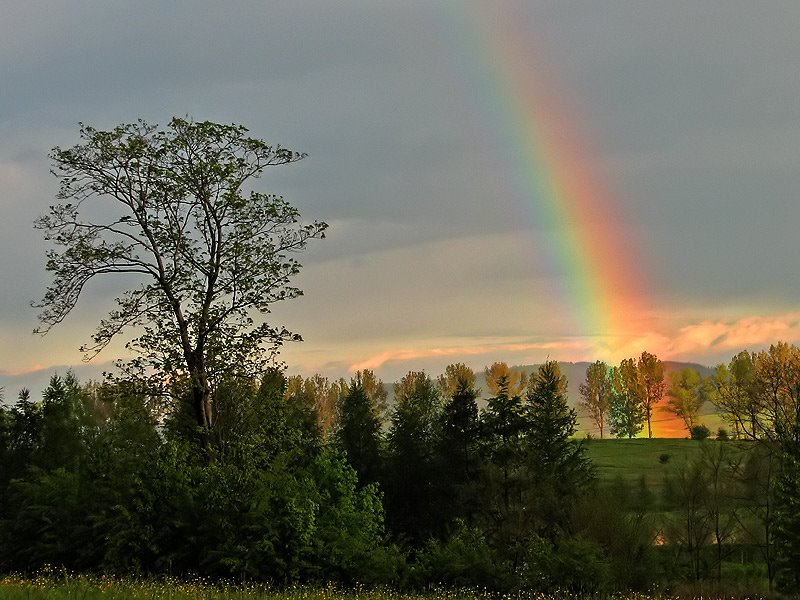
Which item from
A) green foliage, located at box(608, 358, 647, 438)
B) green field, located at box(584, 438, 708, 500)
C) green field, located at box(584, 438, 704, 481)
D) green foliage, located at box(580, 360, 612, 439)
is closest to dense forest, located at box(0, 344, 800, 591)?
green field, located at box(584, 438, 708, 500)

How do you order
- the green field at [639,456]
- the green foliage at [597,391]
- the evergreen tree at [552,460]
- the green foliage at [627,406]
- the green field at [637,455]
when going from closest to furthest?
the evergreen tree at [552,460]
the green field at [639,456]
the green field at [637,455]
the green foliage at [627,406]
the green foliage at [597,391]

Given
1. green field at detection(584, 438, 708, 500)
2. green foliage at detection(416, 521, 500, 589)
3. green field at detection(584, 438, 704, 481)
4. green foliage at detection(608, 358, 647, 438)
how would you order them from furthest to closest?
1. green foliage at detection(608, 358, 647, 438)
2. green field at detection(584, 438, 704, 481)
3. green field at detection(584, 438, 708, 500)
4. green foliage at detection(416, 521, 500, 589)

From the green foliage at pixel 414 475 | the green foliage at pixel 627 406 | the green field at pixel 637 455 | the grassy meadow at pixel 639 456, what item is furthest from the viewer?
the green foliage at pixel 627 406

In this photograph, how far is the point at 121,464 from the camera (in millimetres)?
28141

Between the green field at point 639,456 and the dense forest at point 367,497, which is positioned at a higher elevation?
the dense forest at point 367,497

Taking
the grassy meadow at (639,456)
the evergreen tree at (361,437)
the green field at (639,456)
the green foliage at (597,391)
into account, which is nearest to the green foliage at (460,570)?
the evergreen tree at (361,437)

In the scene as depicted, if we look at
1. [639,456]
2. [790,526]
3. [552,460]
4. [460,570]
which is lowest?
[639,456]

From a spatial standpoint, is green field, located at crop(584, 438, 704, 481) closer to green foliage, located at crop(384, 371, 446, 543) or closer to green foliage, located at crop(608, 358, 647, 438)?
green foliage, located at crop(608, 358, 647, 438)

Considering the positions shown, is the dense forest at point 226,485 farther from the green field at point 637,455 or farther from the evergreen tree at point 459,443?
the green field at point 637,455

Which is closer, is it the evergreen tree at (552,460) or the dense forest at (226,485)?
the dense forest at (226,485)

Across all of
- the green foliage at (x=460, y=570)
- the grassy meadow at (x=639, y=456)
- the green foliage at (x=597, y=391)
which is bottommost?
the grassy meadow at (x=639, y=456)

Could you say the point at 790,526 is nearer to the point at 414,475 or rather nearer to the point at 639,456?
the point at 414,475

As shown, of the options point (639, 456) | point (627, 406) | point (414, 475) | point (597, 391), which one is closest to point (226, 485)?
point (414, 475)

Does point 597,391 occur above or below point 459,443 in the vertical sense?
above
